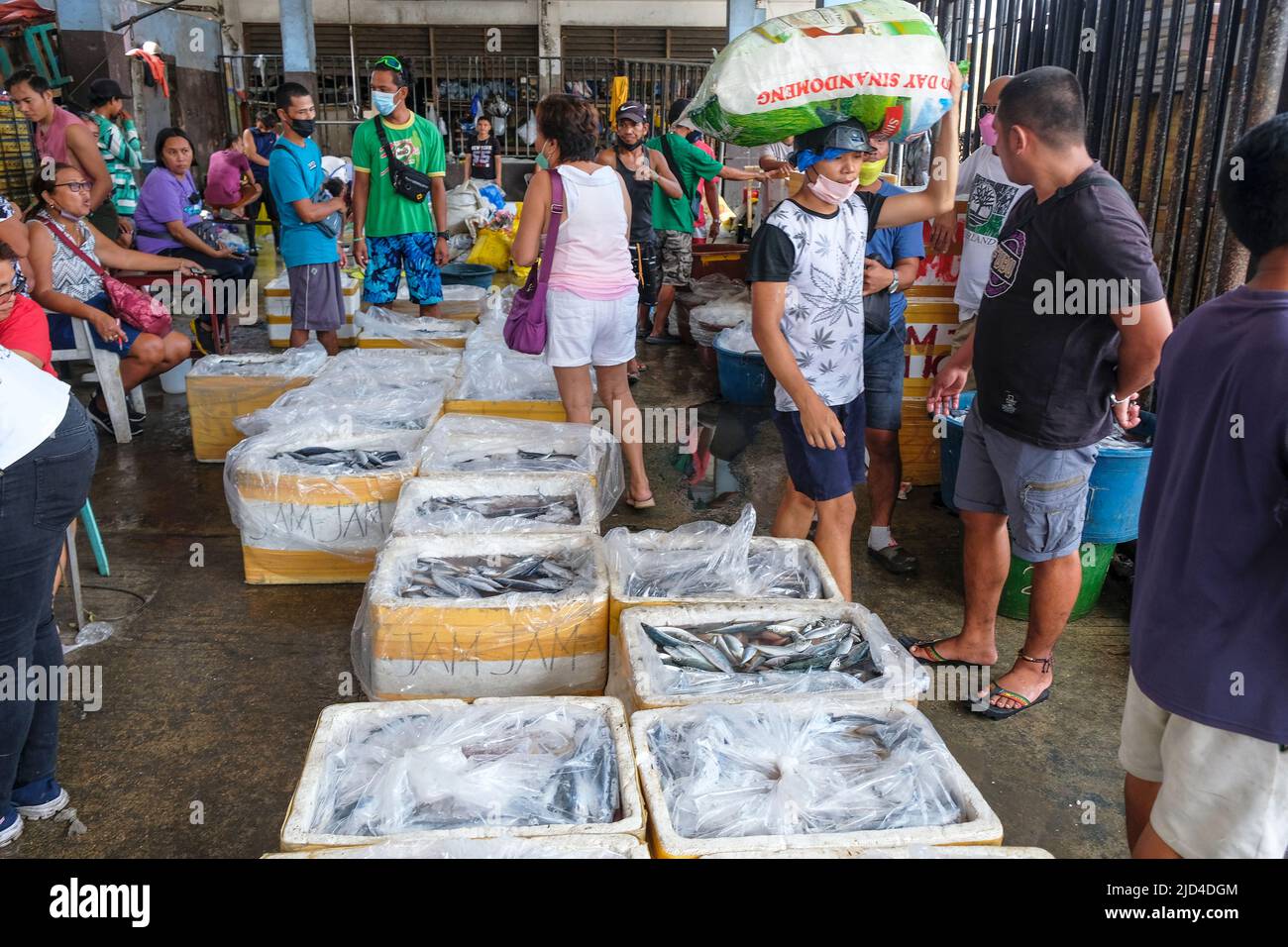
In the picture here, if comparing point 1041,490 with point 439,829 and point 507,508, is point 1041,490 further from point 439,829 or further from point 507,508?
point 439,829

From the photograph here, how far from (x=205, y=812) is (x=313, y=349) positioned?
3.28 metres

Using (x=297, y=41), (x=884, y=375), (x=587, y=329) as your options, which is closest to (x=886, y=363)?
(x=884, y=375)

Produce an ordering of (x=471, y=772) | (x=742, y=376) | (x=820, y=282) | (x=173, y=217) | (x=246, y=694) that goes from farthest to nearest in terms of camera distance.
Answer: (x=173, y=217) → (x=742, y=376) → (x=246, y=694) → (x=820, y=282) → (x=471, y=772)

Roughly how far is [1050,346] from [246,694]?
2.86 meters

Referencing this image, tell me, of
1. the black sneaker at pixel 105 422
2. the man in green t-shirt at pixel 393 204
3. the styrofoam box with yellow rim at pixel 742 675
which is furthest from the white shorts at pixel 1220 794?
the black sneaker at pixel 105 422

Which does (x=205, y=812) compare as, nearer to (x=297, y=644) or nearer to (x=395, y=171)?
(x=297, y=644)

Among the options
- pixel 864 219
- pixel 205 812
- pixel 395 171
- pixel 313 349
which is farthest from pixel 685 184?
pixel 205 812

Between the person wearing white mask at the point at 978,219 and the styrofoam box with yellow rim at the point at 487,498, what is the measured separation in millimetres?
2031

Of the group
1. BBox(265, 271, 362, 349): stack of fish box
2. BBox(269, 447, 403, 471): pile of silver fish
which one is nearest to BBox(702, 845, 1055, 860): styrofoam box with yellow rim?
BBox(269, 447, 403, 471): pile of silver fish

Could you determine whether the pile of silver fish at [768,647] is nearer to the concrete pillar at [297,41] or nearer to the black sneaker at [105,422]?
the black sneaker at [105,422]

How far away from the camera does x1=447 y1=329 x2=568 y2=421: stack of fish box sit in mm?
4867

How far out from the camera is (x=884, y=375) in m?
4.16

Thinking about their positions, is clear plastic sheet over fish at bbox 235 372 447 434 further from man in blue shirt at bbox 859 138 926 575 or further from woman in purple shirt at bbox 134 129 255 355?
woman in purple shirt at bbox 134 129 255 355

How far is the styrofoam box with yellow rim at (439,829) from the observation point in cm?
185
